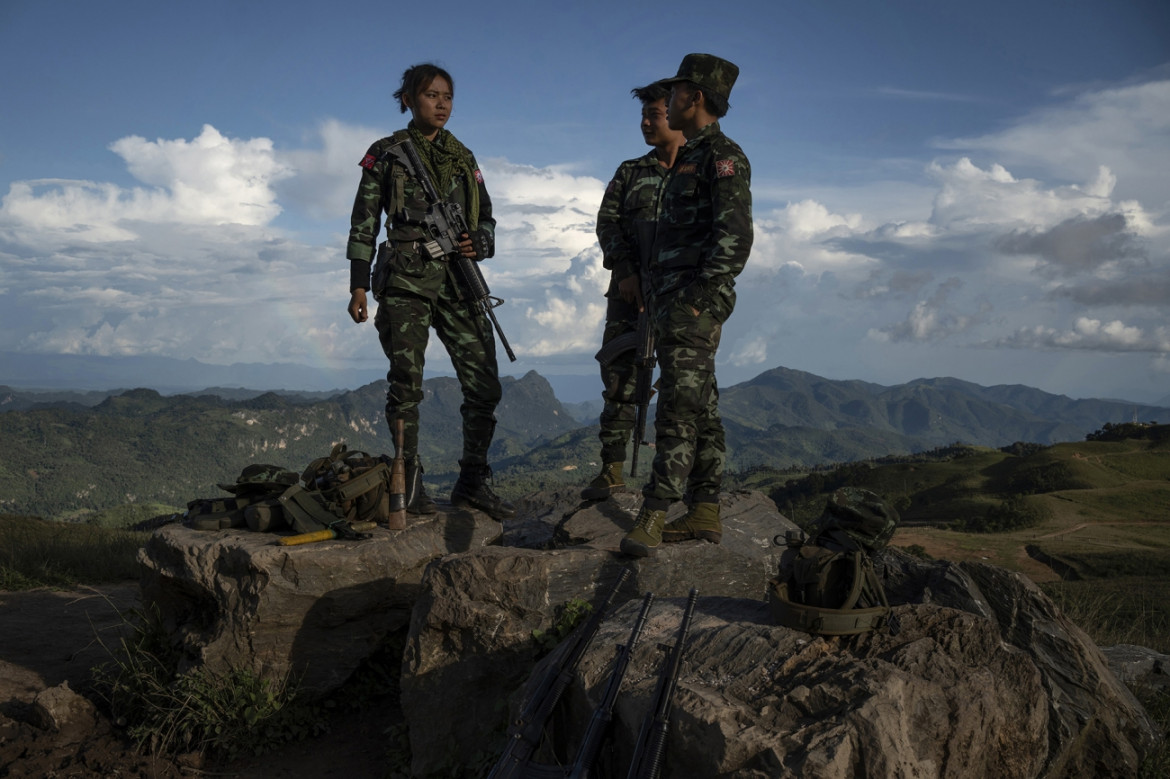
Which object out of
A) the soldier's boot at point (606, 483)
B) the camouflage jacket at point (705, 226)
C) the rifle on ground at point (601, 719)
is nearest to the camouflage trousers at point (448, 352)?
the soldier's boot at point (606, 483)

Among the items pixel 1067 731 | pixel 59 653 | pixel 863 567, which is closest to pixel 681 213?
pixel 863 567

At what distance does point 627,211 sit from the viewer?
754 centimetres

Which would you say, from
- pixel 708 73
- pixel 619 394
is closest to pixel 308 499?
pixel 619 394

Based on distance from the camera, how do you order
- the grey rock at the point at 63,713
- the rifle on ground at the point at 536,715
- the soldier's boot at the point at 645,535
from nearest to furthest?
the rifle on ground at the point at 536,715
the grey rock at the point at 63,713
the soldier's boot at the point at 645,535

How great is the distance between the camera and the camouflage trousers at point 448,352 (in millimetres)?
6660

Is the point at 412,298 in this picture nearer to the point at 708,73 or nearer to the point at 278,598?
the point at 278,598

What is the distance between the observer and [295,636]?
5.52 meters

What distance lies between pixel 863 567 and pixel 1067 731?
1.88m

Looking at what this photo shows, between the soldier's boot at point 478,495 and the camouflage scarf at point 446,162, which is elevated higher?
the camouflage scarf at point 446,162

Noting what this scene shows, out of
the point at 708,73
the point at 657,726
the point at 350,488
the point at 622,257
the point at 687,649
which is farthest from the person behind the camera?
the point at 622,257

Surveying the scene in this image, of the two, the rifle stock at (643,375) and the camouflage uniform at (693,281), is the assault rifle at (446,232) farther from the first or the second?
the camouflage uniform at (693,281)

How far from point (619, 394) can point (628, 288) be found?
1048 mm

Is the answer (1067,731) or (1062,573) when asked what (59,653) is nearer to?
(1067,731)

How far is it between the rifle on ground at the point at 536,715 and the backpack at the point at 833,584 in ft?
3.48
